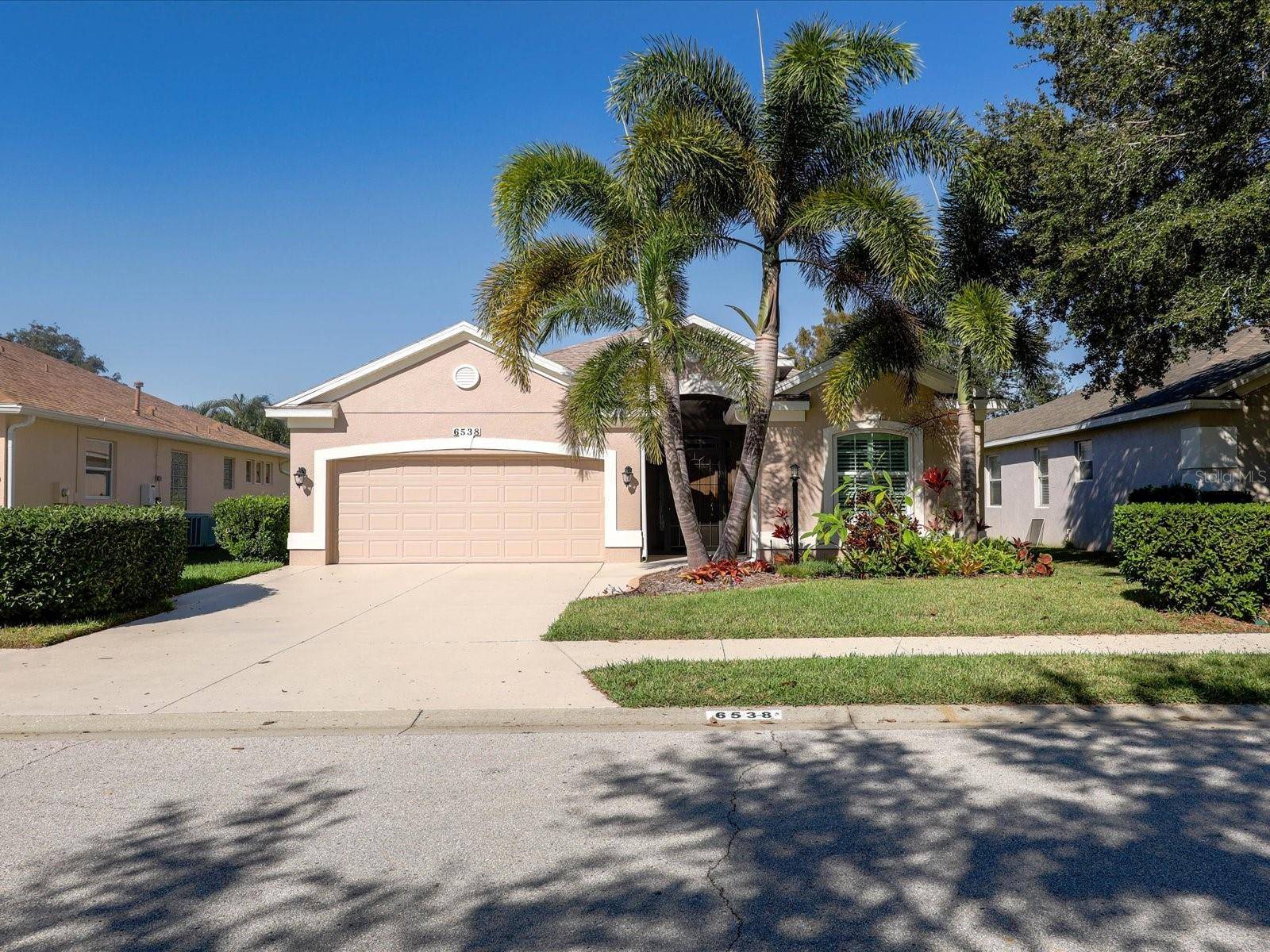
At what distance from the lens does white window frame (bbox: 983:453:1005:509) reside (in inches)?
1010

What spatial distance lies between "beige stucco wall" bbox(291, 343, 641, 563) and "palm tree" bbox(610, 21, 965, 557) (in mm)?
4932

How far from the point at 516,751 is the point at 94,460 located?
1681cm

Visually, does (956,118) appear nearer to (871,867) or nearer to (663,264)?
(663,264)

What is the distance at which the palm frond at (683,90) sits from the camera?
12297 millimetres

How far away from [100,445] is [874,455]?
1630 centimetres

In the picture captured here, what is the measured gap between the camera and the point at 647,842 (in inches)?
156

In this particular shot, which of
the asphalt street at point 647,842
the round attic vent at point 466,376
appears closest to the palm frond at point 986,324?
the asphalt street at point 647,842

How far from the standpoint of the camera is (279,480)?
28406mm

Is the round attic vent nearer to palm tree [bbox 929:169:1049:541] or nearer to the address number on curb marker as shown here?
palm tree [bbox 929:169:1049:541]

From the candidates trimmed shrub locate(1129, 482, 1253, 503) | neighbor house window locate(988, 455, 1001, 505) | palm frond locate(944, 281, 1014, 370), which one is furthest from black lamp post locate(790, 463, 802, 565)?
neighbor house window locate(988, 455, 1001, 505)

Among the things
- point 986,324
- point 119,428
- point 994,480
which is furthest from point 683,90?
point 994,480

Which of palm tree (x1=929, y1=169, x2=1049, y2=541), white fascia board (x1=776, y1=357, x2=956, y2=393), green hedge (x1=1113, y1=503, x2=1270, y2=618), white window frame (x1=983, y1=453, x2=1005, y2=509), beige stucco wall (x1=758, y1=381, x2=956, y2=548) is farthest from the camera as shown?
white window frame (x1=983, y1=453, x2=1005, y2=509)

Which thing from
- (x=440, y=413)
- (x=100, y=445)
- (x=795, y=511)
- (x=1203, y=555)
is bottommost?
(x=1203, y=555)

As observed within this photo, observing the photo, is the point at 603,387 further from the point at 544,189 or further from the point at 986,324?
the point at 986,324
